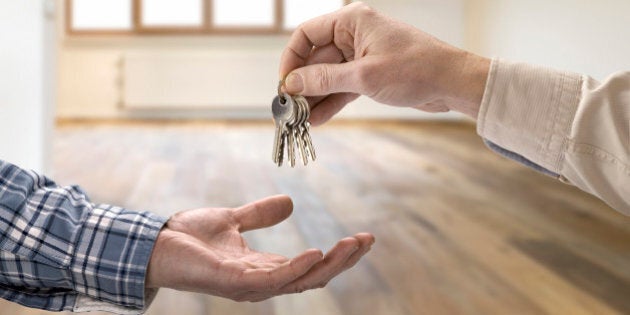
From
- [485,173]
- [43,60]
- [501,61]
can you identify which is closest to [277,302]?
[501,61]

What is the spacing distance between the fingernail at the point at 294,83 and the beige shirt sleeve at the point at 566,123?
12.6 inches

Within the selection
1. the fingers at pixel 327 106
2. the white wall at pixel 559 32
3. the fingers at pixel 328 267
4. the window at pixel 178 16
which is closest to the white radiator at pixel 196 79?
the window at pixel 178 16

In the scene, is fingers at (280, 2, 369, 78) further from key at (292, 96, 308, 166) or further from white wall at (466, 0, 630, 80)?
white wall at (466, 0, 630, 80)

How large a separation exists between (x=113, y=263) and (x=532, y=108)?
70 centimetres

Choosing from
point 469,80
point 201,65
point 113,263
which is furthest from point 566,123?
point 201,65

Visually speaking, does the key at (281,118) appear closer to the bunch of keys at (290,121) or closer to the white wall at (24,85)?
the bunch of keys at (290,121)

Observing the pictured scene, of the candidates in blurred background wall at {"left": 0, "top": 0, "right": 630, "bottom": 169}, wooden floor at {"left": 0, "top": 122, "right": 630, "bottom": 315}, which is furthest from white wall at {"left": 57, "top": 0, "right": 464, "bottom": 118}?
wooden floor at {"left": 0, "top": 122, "right": 630, "bottom": 315}

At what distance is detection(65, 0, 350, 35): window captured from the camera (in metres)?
8.42

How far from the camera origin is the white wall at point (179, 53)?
27.4ft

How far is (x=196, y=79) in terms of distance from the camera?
845 centimetres

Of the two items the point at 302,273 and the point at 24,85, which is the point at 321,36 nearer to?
the point at 302,273

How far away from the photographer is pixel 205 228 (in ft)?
4.99

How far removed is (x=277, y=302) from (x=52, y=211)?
1.04 metres

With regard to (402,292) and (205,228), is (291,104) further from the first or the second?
(402,292)
